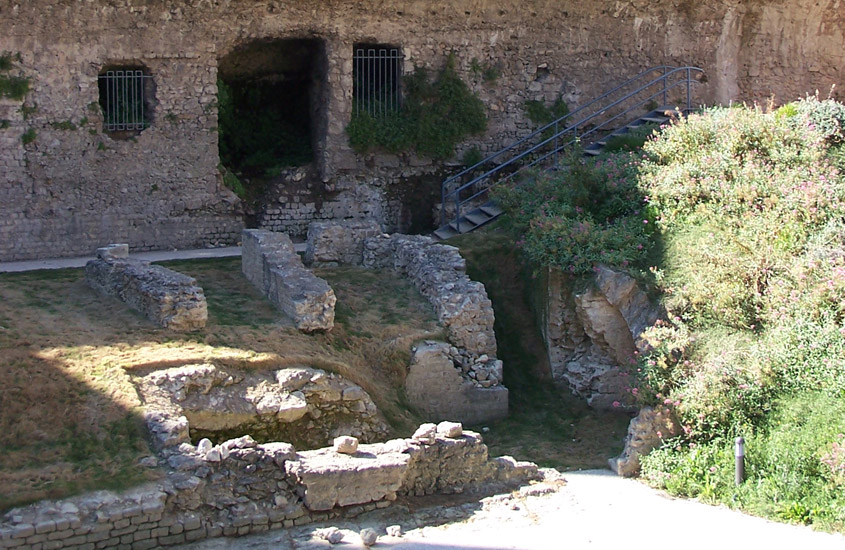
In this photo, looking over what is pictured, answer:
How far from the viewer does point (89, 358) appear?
13.5 meters

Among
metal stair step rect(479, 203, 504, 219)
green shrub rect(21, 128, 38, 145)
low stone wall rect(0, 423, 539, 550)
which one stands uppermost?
green shrub rect(21, 128, 38, 145)

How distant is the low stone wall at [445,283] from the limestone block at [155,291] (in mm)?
3250

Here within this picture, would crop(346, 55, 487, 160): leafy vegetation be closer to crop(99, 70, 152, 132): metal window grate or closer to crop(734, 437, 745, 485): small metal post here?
crop(99, 70, 152, 132): metal window grate

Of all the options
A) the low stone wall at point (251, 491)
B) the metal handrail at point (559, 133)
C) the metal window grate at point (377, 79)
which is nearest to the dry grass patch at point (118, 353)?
the low stone wall at point (251, 491)

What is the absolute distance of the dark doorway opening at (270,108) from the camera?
67.6 ft

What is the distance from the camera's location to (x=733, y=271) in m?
14.4

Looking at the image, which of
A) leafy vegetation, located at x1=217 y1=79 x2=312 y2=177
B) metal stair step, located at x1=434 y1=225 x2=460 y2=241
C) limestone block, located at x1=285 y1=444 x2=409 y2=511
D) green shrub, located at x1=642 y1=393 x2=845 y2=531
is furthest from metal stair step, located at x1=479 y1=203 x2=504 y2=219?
limestone block, located at x1=285 y1=444 x2=409 y2=511

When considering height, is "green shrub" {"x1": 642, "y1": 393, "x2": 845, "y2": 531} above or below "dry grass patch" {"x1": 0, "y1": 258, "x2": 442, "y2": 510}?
below

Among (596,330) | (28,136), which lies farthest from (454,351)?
(28,136)

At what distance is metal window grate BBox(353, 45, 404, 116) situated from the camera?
67.6ft

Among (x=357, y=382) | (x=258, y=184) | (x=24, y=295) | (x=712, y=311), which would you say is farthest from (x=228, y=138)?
(x=712, y=311)

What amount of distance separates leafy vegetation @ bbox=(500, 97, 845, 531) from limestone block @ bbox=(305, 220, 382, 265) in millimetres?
2201

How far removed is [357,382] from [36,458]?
410 cm

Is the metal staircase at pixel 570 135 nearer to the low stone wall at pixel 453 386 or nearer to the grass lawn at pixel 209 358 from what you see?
the grass lawn at pixel 209 358
